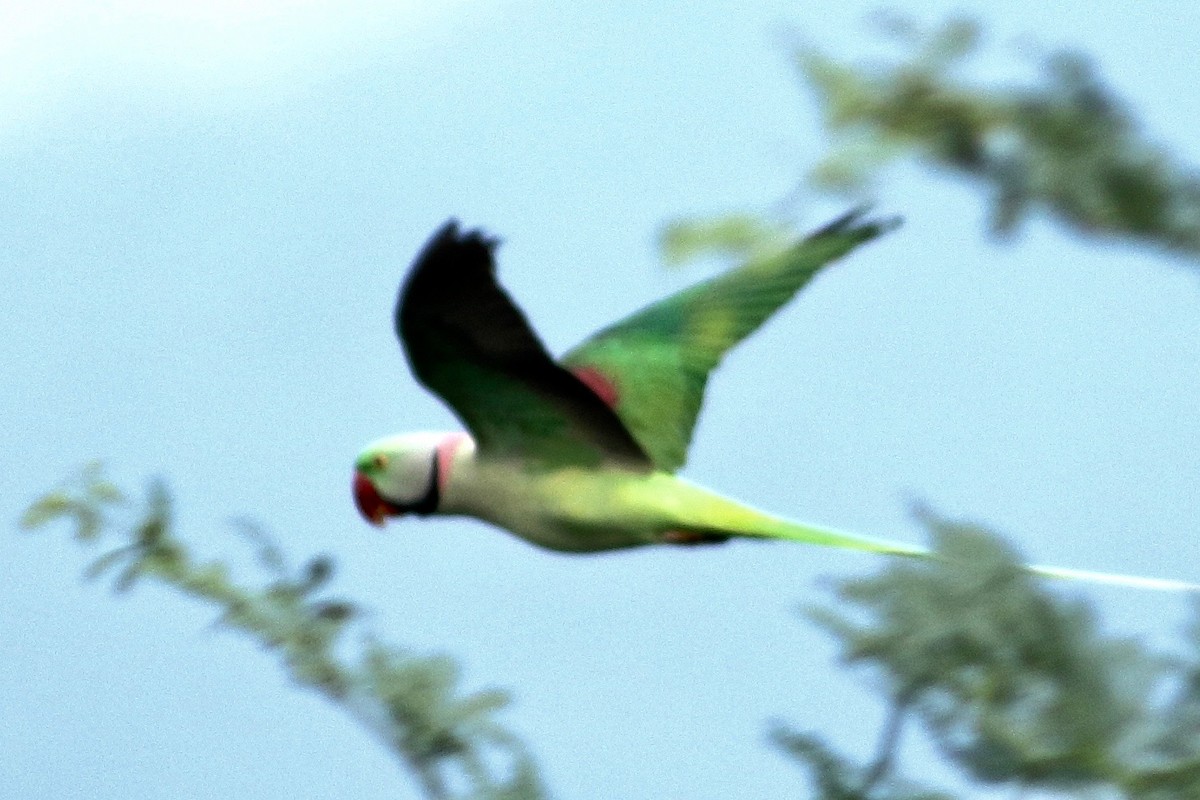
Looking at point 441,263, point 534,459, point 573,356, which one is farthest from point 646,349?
point 441,263

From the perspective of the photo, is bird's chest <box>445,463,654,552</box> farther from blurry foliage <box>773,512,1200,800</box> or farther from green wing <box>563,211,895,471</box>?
blurry foliage <box>773,512,1200,800</box>

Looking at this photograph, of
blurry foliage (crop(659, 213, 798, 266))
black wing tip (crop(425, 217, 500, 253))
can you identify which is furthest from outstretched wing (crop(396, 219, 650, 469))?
blurry foliage (crop(659, 213, 798, 266))

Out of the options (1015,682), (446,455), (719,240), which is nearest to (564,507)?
(446,455)

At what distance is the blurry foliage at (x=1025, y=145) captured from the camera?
0.56 metres

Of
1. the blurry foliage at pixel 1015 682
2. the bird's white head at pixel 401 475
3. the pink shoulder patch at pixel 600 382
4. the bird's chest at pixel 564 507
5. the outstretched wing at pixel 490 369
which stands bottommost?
the blurry foliage at pixel 1015 682

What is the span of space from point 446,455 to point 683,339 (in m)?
0.33

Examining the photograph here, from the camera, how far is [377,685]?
1072mm

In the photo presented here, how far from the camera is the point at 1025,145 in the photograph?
22.5 inches

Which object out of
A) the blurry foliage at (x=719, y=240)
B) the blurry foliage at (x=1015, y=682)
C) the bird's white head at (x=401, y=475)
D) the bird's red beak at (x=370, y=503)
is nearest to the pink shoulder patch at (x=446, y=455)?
the bird's white head at (x=401, y=475)

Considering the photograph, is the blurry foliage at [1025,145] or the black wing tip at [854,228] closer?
the blurry foliage at [1025,145]

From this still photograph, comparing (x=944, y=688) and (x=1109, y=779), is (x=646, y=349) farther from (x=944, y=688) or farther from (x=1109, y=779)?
(x=1109, y=779)

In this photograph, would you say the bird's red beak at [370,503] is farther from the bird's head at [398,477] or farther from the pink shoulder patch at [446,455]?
the pink shoulder patch at [446,455]

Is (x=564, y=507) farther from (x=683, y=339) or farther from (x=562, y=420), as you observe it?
(x=683, y=339)

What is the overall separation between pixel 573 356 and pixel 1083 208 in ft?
4.28
